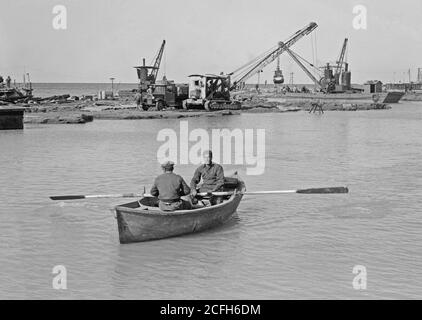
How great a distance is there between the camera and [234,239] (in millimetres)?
14898

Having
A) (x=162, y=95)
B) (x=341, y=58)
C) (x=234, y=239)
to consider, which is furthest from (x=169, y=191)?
(x=341, y=58)

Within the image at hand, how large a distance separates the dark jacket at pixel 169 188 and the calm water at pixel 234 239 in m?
1.07

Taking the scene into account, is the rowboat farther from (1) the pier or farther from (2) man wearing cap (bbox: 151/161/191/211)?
(1) the pier

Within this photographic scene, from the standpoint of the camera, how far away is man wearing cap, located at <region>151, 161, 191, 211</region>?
1421cm

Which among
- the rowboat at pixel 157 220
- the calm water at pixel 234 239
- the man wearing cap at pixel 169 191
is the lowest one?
the calm water at pixel 234 239

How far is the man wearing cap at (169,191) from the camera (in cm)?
1421

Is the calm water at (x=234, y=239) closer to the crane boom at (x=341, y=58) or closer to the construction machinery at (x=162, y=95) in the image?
the construction machinery at (x=162, y=95)

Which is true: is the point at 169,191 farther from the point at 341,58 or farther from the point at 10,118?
the point at 341,58

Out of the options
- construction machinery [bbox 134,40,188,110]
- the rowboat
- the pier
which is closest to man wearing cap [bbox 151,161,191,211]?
the rowboat

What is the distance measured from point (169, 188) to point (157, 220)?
2.68 ft

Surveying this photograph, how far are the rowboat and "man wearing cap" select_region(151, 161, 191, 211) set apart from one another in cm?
32

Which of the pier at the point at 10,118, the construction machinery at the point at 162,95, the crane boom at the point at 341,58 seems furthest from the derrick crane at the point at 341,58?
the pier at the point at 10,118
